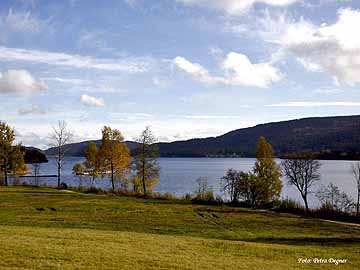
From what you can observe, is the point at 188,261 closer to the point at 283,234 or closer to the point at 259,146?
the point at 283,234

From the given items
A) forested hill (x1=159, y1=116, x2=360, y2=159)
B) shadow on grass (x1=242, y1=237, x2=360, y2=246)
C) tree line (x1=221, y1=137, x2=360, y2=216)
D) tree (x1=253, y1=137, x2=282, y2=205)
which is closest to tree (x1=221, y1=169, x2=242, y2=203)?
tree line (x1=221, y1=137, x2=360, y2=216)

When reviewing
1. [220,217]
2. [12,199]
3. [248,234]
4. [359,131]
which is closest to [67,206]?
[12,199]

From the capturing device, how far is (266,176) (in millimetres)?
42594

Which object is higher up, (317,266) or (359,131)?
(359,131)

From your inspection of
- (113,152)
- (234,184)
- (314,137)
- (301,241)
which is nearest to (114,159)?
(113,152)

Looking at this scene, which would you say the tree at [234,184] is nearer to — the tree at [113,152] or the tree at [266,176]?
the tree at [266,176]

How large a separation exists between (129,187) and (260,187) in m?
16.6

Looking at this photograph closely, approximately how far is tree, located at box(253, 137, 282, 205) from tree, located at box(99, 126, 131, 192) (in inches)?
570

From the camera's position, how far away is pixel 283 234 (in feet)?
68.0

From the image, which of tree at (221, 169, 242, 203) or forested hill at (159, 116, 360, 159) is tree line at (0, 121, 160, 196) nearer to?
tree at (221, 169, 242, 203)

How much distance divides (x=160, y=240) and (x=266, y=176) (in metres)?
29.2

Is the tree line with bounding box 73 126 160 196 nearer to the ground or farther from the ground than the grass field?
farther from the ground

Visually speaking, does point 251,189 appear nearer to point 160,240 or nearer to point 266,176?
point 266,176

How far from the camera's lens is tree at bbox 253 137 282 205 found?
40297mm
